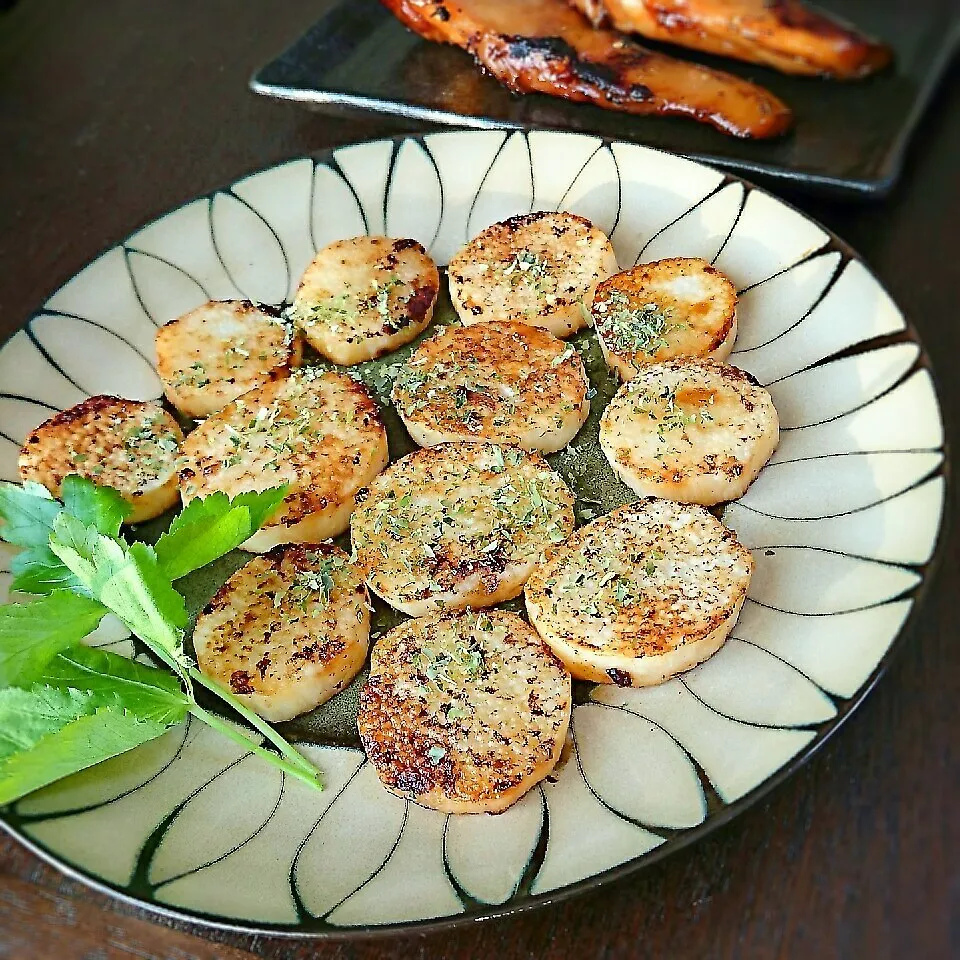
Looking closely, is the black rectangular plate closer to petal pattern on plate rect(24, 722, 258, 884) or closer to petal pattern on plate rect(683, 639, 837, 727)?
petal pattern on plate rect(683, 639, 837, 727)

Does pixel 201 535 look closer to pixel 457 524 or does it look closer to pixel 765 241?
pixel 457 524

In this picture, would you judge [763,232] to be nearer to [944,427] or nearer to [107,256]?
[944,427]

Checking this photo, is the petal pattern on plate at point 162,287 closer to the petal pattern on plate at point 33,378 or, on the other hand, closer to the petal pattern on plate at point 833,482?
the petal pattern on plate at point 33,378

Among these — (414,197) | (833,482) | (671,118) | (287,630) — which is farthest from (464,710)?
(671,118)

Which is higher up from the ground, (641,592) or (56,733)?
(641,592)

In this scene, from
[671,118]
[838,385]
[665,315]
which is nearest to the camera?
[838,385]

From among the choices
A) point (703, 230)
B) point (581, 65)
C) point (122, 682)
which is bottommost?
point (122, 682)

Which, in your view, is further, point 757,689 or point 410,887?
point 757,689

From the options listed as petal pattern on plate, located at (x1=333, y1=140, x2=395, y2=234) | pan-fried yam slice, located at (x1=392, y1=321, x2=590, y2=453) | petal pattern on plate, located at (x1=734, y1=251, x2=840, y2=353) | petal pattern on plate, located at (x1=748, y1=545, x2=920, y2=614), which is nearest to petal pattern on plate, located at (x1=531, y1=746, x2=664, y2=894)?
petal pattern on plate, located at (x1=748, y1=545, x2=920, y2=614)
